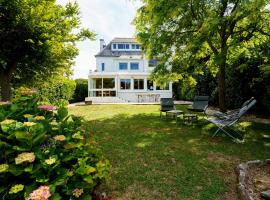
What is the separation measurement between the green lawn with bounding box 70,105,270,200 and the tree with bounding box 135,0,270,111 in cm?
444

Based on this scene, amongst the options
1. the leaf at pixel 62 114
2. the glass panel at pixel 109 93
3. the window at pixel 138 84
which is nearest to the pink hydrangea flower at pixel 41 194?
the leaf at pixel 62 114

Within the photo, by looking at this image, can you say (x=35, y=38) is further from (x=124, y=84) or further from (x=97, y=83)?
(x=97, y=83)

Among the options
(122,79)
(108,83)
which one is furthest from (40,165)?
(108,83)

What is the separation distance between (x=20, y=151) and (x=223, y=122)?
279 inches

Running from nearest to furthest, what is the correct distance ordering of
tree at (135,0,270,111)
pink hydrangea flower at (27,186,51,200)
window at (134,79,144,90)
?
1. pink hydrangea flower at (27,186,51,200)
2. tree at (135,0,270,111)
3. window at (134,79,144,90)

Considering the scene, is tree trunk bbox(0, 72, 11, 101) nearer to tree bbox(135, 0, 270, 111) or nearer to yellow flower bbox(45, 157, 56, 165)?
yellow flower bbox(45, 157, 56, 165)

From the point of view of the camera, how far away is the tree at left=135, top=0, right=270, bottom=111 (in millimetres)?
10989

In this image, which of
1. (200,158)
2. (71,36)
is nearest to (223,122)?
(200,158)

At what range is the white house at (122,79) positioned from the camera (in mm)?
29812

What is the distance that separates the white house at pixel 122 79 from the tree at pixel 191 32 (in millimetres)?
13122

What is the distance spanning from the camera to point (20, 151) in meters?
2.27

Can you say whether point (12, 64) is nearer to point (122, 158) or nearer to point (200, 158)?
point (122, 158)

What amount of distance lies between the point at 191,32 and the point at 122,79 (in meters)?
20.1

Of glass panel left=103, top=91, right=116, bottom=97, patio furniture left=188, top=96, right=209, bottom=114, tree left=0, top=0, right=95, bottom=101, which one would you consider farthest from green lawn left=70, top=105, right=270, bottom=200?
glass panel left=103, top=91, right=116, bottom=97
